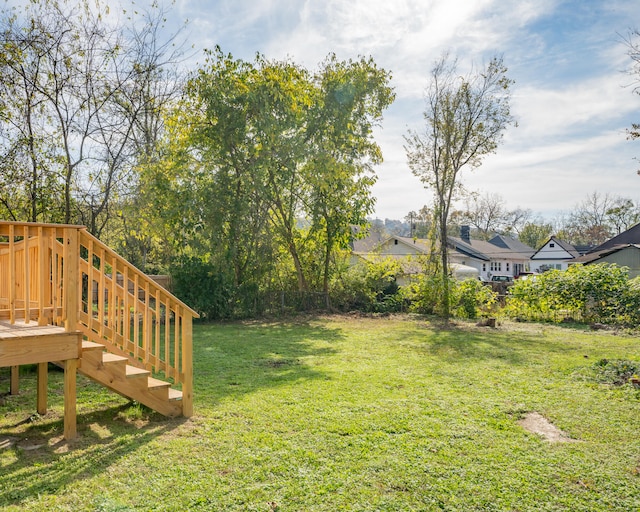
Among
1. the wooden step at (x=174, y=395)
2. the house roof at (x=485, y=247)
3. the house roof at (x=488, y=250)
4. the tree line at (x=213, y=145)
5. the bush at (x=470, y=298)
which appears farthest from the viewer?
the house roof at (x=488, y=250)

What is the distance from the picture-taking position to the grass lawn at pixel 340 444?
2.67 m

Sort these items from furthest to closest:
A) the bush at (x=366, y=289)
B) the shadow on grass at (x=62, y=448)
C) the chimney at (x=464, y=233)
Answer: the chimney at (x=464, y=233)
the bush at (x=366, y=289)
the shadow on grass at (x=62, y=448)

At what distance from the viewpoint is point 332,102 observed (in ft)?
41.5

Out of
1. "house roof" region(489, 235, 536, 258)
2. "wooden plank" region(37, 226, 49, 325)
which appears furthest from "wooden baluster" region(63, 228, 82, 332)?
"house roof" region(489, 235, 536, 258)

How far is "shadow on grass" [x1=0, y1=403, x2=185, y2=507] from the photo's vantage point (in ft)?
9.20

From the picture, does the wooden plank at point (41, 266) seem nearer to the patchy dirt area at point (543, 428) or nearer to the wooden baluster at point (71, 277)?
the wooden baluster at point (71, 277)

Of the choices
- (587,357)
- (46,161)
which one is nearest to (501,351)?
(587,357)

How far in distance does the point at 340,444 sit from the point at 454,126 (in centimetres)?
1104

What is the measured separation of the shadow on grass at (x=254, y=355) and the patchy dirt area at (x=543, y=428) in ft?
8.37

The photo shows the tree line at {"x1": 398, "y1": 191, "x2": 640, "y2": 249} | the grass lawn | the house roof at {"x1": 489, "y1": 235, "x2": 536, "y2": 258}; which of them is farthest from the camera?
the house roof at {"x1": 489, "y1": 235, "x2": 536, "y2": 258}

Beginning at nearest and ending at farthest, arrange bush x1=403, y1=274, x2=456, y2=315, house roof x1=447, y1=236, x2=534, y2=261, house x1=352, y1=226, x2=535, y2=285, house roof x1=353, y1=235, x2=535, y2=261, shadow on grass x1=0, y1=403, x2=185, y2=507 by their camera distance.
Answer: shadow on grass x1=0, y1=403, x2=185, y2=507, bush x1=403, y1=274, x2=456, y2=315, house x1=352, y1=226, x2=535, y2=285, house roof x1=353, y1=235, x2=535, y2=261, house roof x1=447, y1=236, x2=534, y2=261

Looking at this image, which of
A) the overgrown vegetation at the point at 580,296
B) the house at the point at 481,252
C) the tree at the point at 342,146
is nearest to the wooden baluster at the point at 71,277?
the tree at the point at 342,146

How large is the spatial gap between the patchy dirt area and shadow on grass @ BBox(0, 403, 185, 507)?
3215 mm

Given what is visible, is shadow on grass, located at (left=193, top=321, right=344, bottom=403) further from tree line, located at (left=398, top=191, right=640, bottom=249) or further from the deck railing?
tree line, located at (left=398, top=191, right=640, bottom=249)
